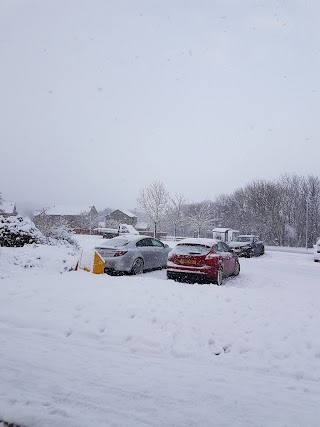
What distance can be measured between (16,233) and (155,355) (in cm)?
941

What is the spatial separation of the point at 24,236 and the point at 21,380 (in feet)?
31.4

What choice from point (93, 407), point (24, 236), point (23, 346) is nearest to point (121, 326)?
point (23, 346)

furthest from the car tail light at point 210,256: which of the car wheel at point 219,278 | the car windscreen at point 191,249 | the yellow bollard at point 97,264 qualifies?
the yellow bollard at point 97,264

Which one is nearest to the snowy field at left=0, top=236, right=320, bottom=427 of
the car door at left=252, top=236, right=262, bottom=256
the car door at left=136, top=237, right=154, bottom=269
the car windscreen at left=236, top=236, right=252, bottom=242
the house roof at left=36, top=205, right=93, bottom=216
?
the car door at left=136, top=237, right=154, bottom=269

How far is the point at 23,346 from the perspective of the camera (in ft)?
14.5

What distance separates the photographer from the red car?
9539mm

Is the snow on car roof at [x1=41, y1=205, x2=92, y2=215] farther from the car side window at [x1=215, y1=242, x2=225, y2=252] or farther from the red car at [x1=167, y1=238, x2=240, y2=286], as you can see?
the red car at [x1=167, y1=238, x2=240, y2=286]

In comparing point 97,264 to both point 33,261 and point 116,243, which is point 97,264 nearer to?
point 116,243

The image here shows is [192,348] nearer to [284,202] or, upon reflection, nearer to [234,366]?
[234,366]

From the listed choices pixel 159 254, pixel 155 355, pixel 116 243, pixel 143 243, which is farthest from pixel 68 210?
pixel 155 355

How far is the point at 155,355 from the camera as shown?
439cm

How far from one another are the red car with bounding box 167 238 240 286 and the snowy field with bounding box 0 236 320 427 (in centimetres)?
151

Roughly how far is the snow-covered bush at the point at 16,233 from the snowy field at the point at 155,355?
14.8 feet

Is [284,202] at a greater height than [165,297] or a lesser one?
greater
